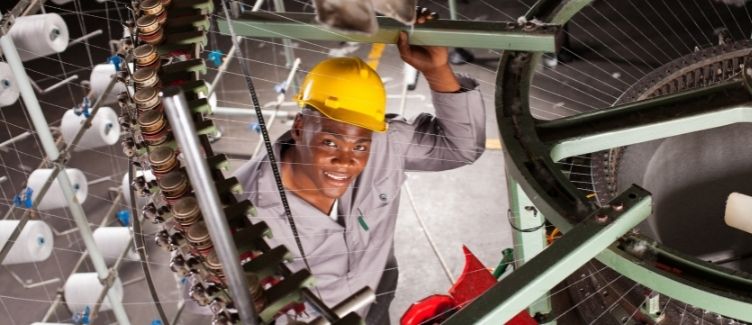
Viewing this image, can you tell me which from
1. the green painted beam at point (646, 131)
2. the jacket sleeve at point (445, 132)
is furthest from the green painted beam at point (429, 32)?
the jacket sleeve at point (445, 132)

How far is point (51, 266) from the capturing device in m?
5.87

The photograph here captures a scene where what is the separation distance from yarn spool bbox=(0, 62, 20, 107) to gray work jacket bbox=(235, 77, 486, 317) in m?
1.55

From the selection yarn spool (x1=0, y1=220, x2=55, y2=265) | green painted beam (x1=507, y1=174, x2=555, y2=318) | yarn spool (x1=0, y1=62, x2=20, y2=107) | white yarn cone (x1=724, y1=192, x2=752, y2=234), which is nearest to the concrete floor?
yarn spool (x1=0, y1=62, x2=20, y2=107)

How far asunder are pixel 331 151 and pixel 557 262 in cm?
163

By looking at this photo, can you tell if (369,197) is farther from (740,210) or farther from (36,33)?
(36,33)

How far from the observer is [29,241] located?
4680 millimetres

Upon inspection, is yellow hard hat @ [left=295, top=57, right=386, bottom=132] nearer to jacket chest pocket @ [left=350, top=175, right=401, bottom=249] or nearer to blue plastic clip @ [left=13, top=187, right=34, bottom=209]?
jacket chest pocket @ [left=350, top=175, right=401, bottom=249]

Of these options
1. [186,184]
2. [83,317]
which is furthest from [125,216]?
[186,184]

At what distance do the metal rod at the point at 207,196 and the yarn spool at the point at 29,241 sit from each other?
10.4ft

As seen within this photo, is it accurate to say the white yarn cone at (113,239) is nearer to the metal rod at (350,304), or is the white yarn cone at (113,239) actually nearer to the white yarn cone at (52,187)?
the white yarn cone at (52,187)

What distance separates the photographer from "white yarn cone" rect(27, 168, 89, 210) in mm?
4715

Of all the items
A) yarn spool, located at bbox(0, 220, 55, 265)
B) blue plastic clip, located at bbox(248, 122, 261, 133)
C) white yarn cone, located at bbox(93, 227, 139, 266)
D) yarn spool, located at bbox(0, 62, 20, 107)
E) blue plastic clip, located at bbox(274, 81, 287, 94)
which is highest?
blue plastic clip, located at bbox(274, 81, 287, 94)

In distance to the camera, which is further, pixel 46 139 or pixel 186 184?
pixel 46 139

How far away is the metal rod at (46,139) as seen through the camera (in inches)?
152
